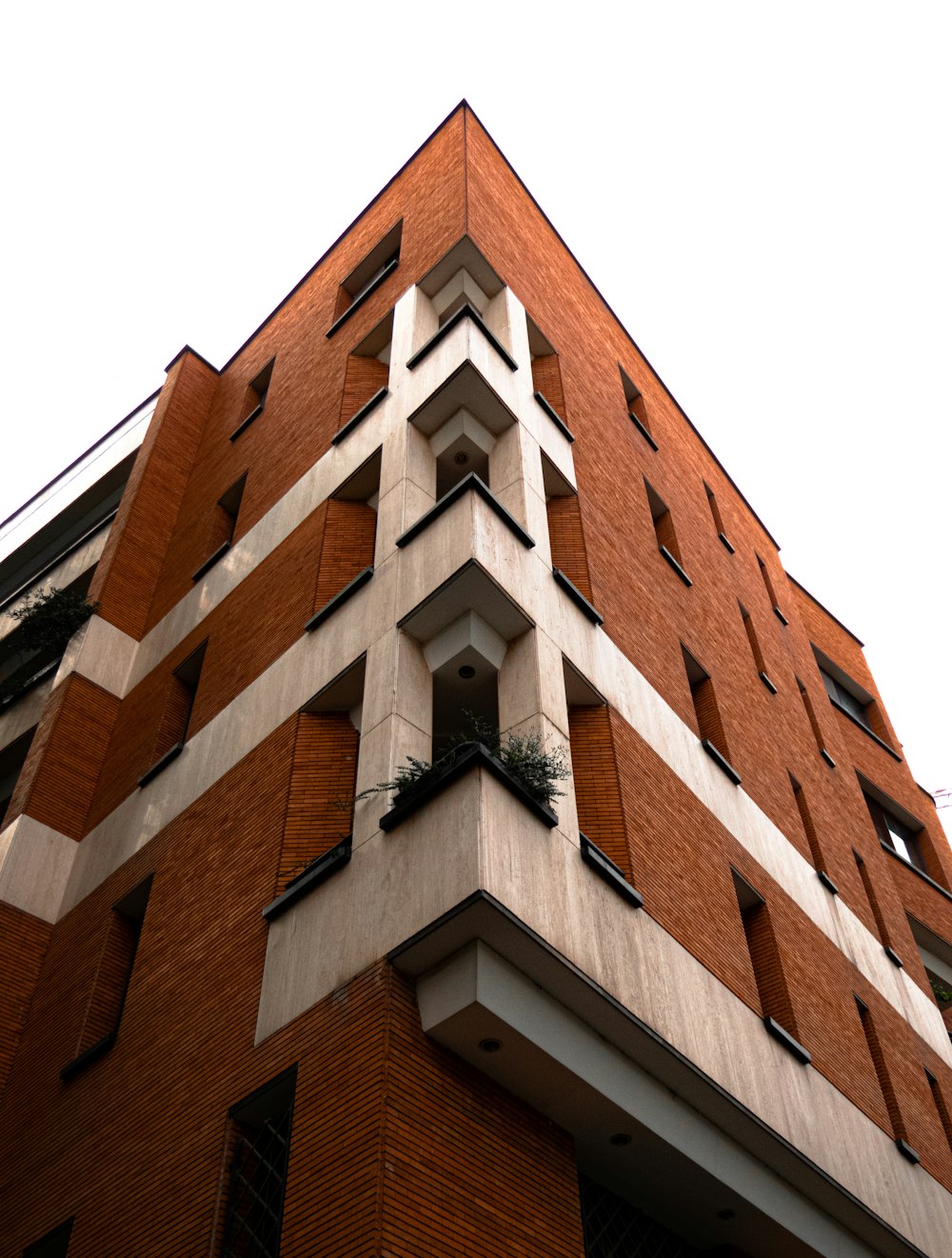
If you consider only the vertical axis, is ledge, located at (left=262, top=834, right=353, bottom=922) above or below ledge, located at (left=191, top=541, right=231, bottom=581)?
below

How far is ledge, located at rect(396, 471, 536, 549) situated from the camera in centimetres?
1291

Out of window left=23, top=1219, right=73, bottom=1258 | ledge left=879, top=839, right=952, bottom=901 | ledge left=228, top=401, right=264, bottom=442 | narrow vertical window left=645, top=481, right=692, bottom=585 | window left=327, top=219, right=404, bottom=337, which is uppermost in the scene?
window left=327, top=219, right=404, bottom=337

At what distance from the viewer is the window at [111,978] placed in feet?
40.5

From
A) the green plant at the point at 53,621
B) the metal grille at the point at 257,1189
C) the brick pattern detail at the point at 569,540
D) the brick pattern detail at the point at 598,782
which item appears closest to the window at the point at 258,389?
the green plant at the point at 53,621

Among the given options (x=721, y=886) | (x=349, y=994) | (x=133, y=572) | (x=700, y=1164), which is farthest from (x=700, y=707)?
(x=133, y=572)

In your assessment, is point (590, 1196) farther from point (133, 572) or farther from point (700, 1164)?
point (133, 572)

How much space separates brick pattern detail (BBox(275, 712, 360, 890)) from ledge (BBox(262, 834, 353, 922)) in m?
0.38

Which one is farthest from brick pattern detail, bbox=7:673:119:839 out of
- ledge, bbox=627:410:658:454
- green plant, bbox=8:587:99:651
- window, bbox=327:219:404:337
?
ledge, bbox=627:410:658:454

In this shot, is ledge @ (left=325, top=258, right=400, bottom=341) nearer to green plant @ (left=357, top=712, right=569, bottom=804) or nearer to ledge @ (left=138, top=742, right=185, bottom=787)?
ledge @ (left=138, top=742, right=185, bottom=787)

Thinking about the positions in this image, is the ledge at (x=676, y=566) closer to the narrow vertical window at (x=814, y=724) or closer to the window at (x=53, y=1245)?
the narrow vertical window at (x=814, y=724)

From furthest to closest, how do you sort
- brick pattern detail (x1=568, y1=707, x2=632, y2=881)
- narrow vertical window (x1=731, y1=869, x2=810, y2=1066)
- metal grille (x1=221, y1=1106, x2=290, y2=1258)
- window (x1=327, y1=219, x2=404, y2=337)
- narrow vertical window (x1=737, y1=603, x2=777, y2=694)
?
window (x1=327, y1=219, x2=404, y2=337) < narrow vertical window (x1=737, y1=603, x2=777, y2=694) < narrow vertical window (x1=731, y1=869, x2=810, y2=1066) < brick pattern detail (x1=568, y1=707, x2=632, y2=881) < metal grille (x1=221, y1=1106, x2=290, y2=1258)

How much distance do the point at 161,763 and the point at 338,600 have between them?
12.0 ft

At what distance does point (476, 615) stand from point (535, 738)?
1651mm

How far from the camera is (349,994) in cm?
941
